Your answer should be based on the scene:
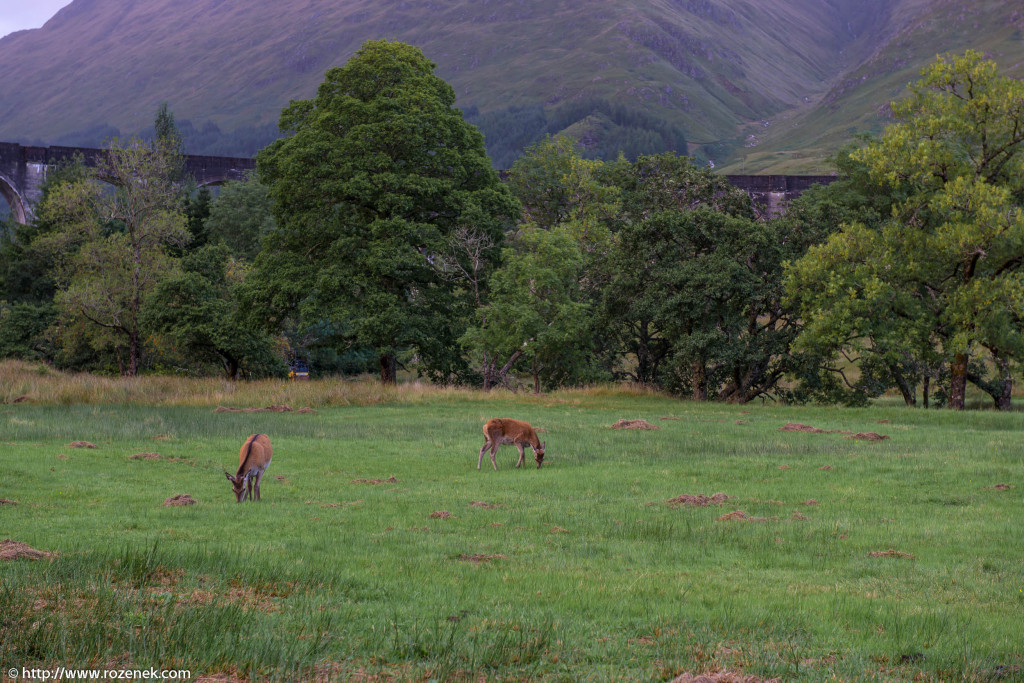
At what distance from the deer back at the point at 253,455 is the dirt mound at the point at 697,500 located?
27.1 ft

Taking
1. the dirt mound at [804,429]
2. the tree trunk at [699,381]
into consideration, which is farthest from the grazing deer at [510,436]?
the tree trunk at [699,381]

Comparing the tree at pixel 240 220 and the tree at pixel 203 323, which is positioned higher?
the tree at pixel 240 220

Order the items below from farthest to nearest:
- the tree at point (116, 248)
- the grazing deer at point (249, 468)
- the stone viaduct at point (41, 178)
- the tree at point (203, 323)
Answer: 1. the stone viaduct at point (41, 178)
2. the tree at point (116, 248)
3. the tree at point (203, 323)
4. the grazing deer at point (249, 468)

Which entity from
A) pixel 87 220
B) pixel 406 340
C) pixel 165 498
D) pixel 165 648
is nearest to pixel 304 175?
pixel 406 340

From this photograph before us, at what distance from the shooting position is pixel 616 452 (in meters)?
24.8

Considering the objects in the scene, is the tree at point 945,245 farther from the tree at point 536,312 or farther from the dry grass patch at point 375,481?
the dry grass patch at point 375,481

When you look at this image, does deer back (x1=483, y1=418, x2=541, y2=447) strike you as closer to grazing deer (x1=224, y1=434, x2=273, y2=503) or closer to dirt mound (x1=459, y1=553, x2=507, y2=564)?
grazing deer (x1=224, y1=434, x2=273, y2=503)

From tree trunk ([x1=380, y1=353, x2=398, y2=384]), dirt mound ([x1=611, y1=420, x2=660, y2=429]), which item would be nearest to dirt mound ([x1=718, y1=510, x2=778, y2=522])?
dirt mound ([x1=611, y1=420, x2=660, y2=429])

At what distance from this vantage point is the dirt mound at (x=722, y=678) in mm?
7367

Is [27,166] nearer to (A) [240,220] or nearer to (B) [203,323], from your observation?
(A) [240,220]

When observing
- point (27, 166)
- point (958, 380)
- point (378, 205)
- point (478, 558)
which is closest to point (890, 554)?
point (478, 558)

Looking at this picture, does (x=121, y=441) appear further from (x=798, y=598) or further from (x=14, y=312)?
(x=14, y=312)

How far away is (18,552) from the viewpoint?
1062 centimetres

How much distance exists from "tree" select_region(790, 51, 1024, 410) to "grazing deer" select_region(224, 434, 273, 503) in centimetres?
2906
